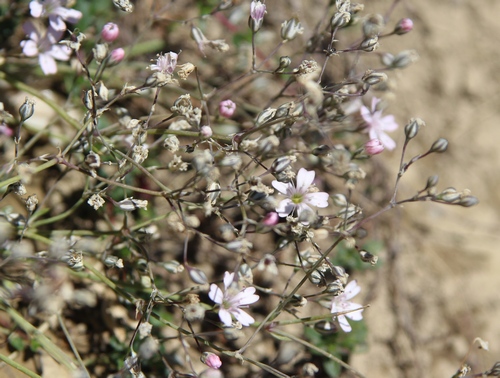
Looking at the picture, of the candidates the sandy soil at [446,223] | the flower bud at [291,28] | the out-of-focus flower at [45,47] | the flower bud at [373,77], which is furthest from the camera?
the sandy soil at [446,223]

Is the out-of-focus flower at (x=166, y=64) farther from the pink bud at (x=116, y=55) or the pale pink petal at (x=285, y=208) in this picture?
the pale pink petal at (x=285, y=208)

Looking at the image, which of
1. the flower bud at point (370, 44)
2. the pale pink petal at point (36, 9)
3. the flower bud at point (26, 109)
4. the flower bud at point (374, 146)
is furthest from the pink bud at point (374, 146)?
the pale pink petal at point (36, 9)

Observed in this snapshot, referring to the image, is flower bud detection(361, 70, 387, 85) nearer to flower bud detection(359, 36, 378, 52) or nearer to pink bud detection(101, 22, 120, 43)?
flower bud detection(359, 36, 378, 52)

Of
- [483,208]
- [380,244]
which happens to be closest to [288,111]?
[380,244]

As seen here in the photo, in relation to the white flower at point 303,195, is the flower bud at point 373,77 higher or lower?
higher

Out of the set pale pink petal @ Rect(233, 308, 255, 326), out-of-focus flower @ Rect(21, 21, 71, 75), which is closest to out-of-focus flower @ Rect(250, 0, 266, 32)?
out-of-focus flower @ Rect(21, 21, 71, 75)

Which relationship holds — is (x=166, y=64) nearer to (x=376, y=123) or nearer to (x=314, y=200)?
(x=314, y=200)
